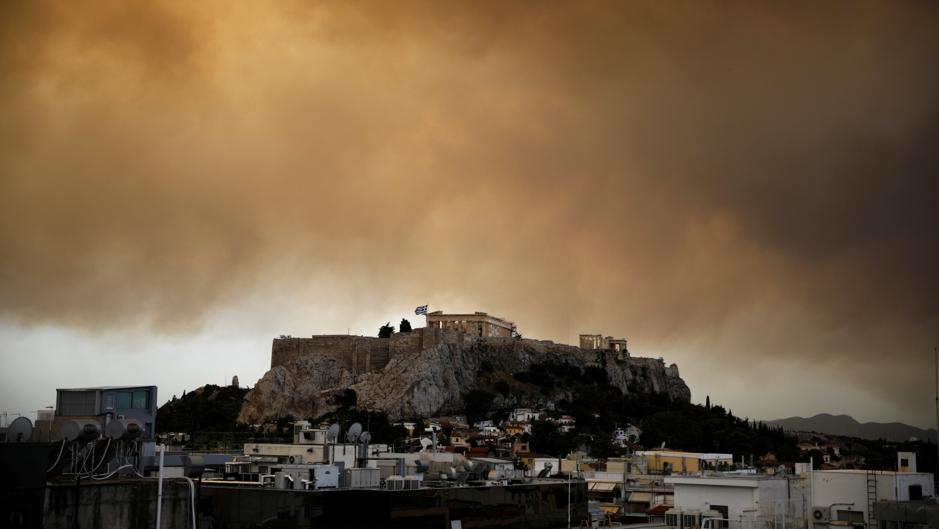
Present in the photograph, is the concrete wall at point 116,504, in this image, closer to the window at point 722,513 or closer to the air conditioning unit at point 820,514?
the window at point 722,513

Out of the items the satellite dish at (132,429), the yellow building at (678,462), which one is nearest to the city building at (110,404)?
the satellite dish at (132,429)

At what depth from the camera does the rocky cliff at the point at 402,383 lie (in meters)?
116

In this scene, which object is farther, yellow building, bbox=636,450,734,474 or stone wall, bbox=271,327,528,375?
stone wall, bbox=271,327,528,375

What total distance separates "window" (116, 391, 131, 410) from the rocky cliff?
274 feet

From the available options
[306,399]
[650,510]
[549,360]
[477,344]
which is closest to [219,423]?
[306,399]

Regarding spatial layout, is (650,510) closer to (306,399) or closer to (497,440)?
(497,440)

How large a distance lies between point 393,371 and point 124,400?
296 feet

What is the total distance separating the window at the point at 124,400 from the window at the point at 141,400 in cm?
20

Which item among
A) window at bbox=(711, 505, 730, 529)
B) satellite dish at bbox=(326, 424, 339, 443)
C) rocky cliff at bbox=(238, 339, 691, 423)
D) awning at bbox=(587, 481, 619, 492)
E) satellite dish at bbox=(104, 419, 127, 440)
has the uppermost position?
rocky cliff at bbox=(238, 339, 691, 423)

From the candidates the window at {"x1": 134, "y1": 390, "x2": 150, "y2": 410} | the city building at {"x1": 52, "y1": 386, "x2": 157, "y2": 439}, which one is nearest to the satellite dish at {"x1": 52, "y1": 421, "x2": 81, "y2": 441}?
the city building at {"x1": 52, "y1": 386, "x2": 157, "y2": 439}

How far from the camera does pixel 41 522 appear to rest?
794 inches

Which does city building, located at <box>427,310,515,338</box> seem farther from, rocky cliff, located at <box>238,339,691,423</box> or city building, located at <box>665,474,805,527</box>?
city building, located at <box>665,474,805,527</box>

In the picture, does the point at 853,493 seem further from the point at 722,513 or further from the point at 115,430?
the point at 115,430

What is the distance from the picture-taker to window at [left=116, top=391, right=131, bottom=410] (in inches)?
1144
